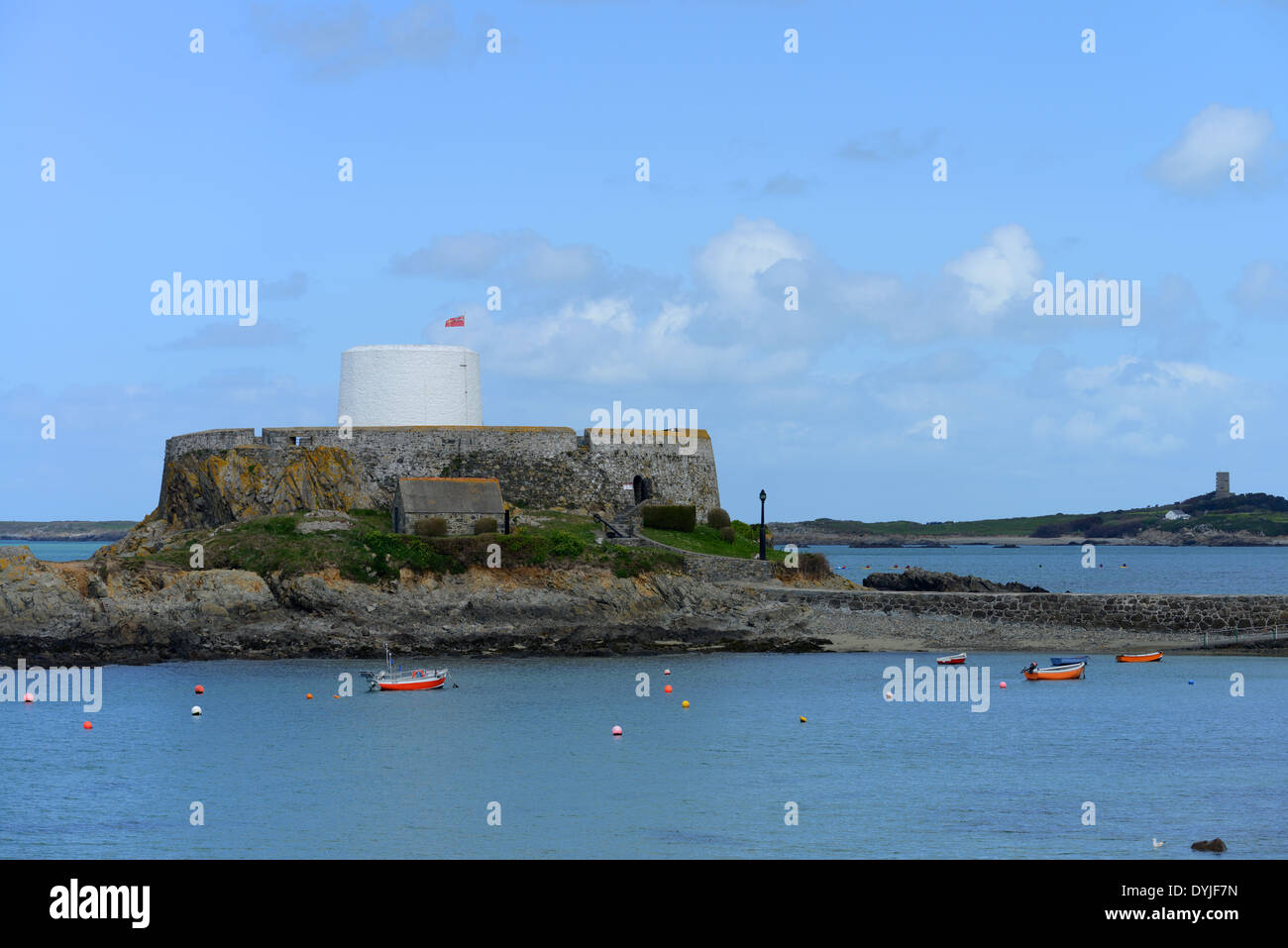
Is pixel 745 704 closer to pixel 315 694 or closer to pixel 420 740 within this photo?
pixel 420 740

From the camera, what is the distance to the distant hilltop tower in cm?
6072

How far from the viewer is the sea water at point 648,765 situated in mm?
22078

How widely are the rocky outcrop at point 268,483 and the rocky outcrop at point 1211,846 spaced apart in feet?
135

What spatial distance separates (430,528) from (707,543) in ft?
37.9

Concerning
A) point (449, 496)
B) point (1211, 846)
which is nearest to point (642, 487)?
point (449, 496)

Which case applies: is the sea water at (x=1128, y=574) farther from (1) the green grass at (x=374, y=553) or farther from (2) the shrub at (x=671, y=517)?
(1) the green grass at (x=374, y=553)

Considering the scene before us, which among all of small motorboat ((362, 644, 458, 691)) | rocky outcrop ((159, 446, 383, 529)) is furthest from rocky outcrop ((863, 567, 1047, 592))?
small motorboat ((362, 644, 458, 691))

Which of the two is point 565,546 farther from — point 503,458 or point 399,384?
point 399,384

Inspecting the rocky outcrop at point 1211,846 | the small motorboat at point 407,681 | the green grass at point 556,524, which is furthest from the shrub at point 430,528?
the rocky outcrop at point 1211,846

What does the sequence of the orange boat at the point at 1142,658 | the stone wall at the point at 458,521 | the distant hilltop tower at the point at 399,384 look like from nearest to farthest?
the orange boat at the point at 1142,658 → the stone wall at the point at 458,521 → the distant hilltop tower at the point at 399,384

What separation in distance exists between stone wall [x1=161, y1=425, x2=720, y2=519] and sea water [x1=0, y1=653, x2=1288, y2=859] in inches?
690
